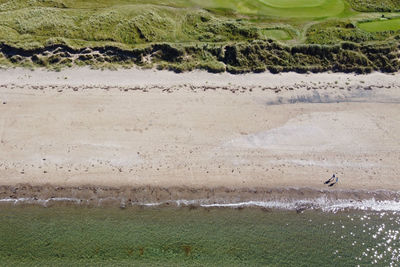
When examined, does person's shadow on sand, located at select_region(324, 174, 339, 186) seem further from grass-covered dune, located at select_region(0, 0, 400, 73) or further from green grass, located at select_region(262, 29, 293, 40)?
green grass, located at select_region(262, 29, 293, 40)

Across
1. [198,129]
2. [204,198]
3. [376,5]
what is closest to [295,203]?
[204,198]

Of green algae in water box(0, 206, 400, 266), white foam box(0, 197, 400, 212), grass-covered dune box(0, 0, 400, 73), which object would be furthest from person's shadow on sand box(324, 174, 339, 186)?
grass-covered dune box(0, 0, 400, 73)

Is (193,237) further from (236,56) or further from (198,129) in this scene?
(236,56)

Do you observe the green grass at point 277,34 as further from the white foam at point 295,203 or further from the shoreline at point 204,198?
the white foam at point 295,203

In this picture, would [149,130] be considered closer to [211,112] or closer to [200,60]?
[211,112]

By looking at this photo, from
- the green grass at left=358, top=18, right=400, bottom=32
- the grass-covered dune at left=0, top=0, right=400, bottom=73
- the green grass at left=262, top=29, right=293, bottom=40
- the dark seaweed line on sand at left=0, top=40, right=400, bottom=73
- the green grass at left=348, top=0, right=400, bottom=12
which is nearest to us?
the dark seaweed line on sand at left=0, top=40, right=400, bottom=73

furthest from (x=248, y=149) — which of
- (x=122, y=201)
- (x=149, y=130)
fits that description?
(x=122, y=201)

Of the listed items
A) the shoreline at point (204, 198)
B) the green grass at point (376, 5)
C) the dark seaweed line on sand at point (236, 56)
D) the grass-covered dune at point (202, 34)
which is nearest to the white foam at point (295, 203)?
the shoreline at point (204, 198)
